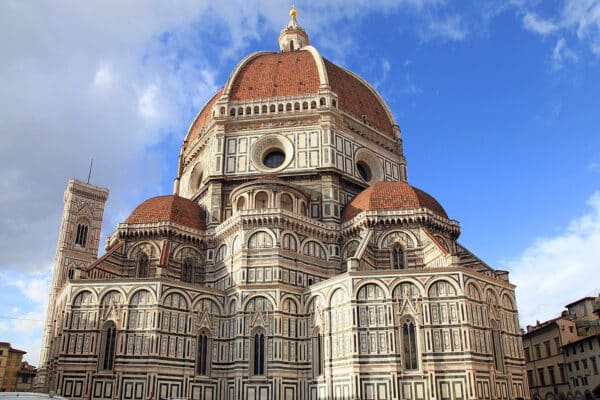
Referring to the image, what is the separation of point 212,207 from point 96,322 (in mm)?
9995

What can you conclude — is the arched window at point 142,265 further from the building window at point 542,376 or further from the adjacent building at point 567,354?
the building window at point 542,376

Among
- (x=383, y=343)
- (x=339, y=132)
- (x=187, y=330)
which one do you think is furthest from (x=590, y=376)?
(x=187, y=330)

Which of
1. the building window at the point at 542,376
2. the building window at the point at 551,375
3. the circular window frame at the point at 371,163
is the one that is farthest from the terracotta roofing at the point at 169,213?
the building window at the point at 542,376

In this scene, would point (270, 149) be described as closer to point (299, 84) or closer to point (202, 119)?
point (299, 84)

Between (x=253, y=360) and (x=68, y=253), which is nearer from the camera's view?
(x=253, y=360)

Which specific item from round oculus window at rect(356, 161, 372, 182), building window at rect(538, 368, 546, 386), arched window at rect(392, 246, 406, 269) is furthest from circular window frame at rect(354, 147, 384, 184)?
building window at rect(538, 368, 546, 386)

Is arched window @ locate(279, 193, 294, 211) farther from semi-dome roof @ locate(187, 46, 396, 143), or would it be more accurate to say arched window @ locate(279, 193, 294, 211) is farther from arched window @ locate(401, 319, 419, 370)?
arched window @ locate(401, 319, 419, 370)

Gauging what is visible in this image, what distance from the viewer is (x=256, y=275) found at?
29828mm

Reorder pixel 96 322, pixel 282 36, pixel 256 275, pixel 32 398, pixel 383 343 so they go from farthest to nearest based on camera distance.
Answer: pixel 282 36, pixel 256 275, pixel 96 322, pixel 383 343, pixel 32 398

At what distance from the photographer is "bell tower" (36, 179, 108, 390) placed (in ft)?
186

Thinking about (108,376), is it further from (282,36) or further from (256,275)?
(282,36)

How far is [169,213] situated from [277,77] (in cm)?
1350

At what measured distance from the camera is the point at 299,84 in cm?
3950

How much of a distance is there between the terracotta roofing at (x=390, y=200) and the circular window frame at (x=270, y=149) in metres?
5.14
